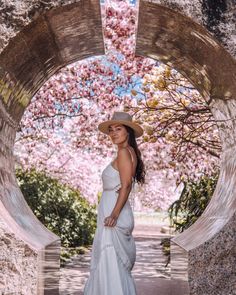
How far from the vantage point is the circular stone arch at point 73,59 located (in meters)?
4.62

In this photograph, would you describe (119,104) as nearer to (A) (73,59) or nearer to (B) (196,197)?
(B) (196,197)

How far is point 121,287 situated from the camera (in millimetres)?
5617

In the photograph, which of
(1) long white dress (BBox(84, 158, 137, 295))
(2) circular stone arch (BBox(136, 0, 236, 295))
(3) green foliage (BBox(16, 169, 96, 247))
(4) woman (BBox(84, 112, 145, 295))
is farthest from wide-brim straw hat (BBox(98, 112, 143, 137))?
(3) green foliage (BBox(16, 169, 96, 247))

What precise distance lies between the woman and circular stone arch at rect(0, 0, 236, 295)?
46 centimetres

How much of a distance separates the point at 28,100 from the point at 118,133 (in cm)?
149

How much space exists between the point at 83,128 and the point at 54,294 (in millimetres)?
7726

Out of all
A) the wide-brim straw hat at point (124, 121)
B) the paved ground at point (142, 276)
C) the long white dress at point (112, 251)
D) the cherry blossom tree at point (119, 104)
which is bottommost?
the paved ground at point (142, 276)

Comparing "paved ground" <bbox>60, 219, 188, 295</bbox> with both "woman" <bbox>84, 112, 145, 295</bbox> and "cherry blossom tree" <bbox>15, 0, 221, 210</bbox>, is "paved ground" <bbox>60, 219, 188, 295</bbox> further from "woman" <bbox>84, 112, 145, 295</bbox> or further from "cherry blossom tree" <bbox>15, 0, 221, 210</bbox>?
"cherry blossom tree" <bbox>15, 0, 221, 210</bbox>

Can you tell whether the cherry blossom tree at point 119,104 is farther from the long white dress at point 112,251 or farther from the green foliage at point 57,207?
the long white dress at point 112,251

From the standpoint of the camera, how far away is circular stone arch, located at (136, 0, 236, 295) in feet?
15.1

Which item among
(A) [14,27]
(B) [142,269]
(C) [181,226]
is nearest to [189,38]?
(A) [14,27]

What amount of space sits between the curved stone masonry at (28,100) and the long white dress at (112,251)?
45 cm

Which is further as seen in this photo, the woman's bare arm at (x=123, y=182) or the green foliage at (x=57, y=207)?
the green foliage at (x=57, y=207)

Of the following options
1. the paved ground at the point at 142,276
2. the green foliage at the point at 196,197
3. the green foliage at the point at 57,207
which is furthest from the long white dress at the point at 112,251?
the green foliage at the point at 57,207
